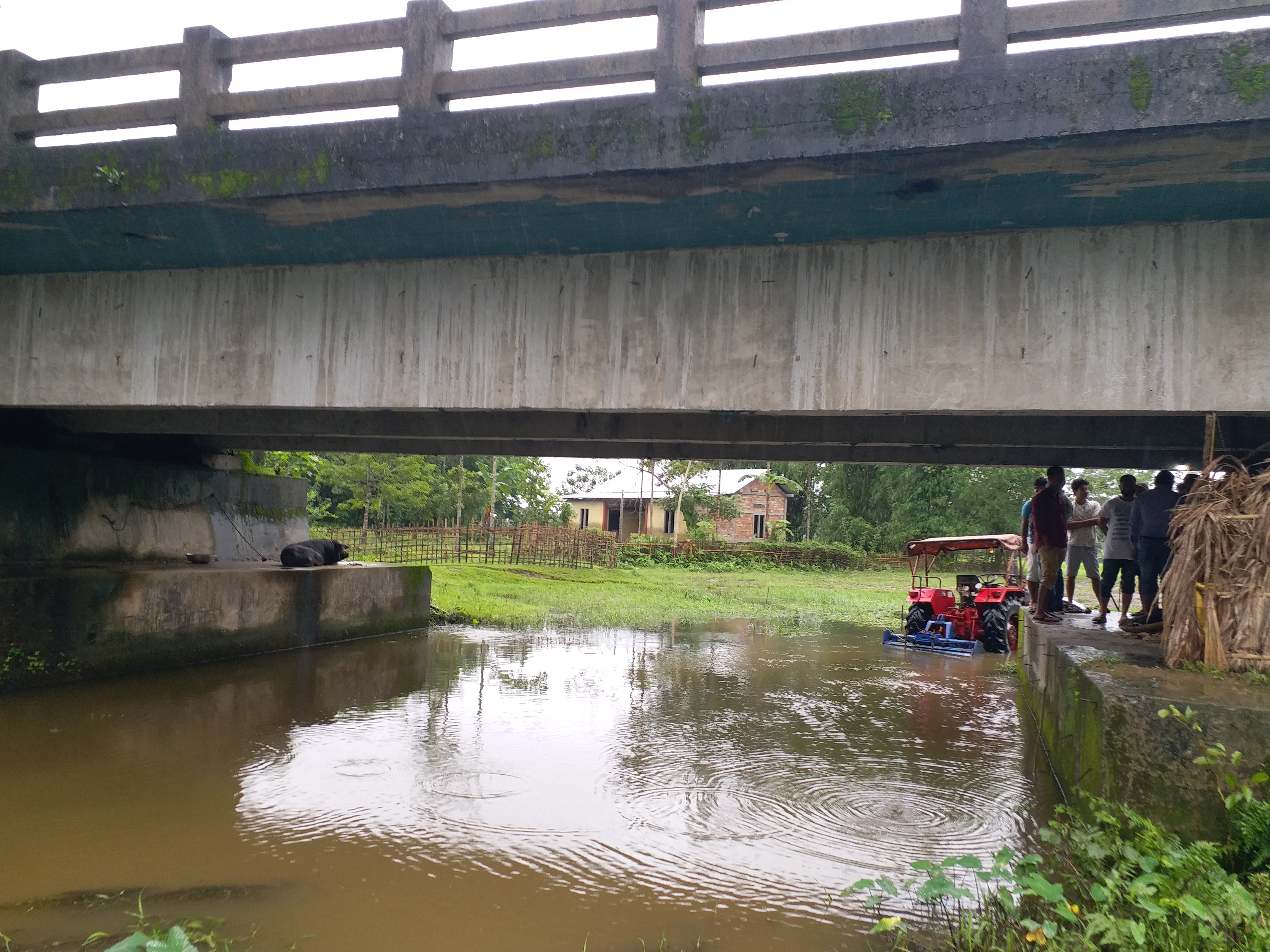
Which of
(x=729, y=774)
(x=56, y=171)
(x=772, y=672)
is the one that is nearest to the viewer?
(x=56, y=171)

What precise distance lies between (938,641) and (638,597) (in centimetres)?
1070

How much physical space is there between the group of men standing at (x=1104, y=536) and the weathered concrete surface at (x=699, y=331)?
8.20 ft

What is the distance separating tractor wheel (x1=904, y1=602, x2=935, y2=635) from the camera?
16781mm

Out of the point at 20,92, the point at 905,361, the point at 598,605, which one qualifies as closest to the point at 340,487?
the point at 598,605

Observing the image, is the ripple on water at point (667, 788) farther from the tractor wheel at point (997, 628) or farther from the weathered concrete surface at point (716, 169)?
the tractor wheel at point (997, 628)

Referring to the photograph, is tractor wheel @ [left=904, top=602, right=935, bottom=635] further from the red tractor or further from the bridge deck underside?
the bridge deck underside

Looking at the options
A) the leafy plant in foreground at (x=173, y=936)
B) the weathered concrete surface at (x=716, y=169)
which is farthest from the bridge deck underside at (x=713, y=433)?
the leafy plant in foreground at (x=173, y=936)

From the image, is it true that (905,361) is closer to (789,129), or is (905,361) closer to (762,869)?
(789,129)

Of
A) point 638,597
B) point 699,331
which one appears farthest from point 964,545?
point 699,331

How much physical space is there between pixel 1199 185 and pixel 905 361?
79.5 inches

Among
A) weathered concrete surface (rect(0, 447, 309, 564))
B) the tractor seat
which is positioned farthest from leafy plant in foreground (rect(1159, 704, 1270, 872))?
weathered concrete surface (rect(0, 447, 309, 564))

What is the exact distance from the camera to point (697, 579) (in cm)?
3469

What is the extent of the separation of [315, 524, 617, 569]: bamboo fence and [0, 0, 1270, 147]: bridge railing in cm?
2014

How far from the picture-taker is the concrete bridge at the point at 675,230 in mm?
5500
